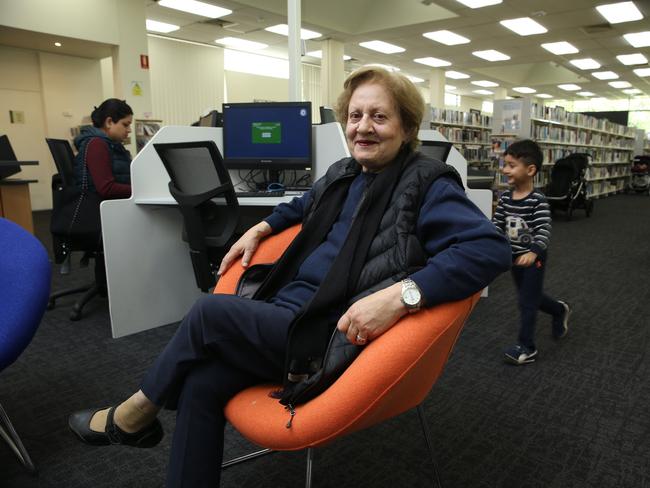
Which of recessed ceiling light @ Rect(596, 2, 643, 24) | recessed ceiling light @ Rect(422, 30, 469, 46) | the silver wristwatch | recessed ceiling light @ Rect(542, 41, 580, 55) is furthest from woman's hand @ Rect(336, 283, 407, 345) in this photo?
recessed ceiling light @ Rect(542, 41, 580, 55)

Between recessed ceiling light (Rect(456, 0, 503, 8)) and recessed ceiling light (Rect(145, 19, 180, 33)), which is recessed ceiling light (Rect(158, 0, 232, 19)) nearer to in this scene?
recessed ceiling light (Rect(145, 19, 180, 33))

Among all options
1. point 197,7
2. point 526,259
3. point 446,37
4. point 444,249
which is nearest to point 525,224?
point 526,259

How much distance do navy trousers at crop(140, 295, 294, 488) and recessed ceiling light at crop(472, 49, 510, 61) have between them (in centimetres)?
1000

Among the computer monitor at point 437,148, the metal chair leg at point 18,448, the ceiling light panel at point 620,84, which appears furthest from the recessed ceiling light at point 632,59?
the metal chair leg at point 18,448

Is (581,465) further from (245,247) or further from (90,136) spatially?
(90,136)

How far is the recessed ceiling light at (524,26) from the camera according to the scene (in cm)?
763

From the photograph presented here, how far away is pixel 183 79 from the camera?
8.95 metres

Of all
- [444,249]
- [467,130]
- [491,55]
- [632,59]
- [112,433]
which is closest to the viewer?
[444,249]

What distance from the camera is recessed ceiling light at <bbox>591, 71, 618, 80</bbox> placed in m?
11.9

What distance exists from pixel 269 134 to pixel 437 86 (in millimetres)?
9773

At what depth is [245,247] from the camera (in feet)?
4.84

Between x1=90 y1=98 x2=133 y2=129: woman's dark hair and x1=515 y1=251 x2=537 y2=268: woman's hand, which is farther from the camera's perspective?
x1=90 y1=98 x2=133 y2=129: woman's dark hair

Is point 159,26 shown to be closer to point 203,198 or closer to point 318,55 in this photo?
point 318,55

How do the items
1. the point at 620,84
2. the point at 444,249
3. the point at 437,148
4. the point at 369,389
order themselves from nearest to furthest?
the point at 369,389
the point at 444,249
the point at 437,148
the point at 620,84
